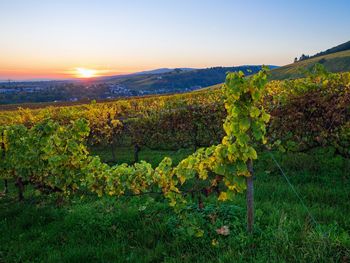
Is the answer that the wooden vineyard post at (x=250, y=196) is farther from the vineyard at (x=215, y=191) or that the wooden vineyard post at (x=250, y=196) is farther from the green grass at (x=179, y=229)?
the green grass at (x=179, y=229)

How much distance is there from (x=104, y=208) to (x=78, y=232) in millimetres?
976

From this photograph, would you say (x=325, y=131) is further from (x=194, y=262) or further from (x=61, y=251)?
(x=61, y=251)

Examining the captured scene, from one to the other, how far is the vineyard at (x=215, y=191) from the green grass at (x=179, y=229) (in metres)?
0.02

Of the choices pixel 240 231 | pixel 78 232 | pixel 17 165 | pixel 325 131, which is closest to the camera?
pixel 240 231

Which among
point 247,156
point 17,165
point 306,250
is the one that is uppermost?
point 247,156

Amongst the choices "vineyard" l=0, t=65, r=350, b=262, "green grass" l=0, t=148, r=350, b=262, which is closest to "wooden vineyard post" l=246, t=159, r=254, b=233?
"vineyard" l=0, t=65, r=350, b=262

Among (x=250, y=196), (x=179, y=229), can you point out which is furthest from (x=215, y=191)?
(x=250, y=196)

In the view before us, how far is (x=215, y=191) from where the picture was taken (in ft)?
23.9

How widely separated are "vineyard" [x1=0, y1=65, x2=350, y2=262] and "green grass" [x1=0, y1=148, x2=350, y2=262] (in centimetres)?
2

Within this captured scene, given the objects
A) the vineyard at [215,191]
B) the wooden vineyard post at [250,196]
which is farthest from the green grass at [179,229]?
the wooden vineyard post at [250,196]

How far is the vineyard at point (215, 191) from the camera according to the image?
4.68 m

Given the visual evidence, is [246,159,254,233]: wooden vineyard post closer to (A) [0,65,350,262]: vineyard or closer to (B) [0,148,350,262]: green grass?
(A) [0,65,350,262]: vineyard

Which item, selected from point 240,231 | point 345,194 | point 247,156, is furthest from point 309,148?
point 247,156

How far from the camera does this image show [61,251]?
5754 mm
